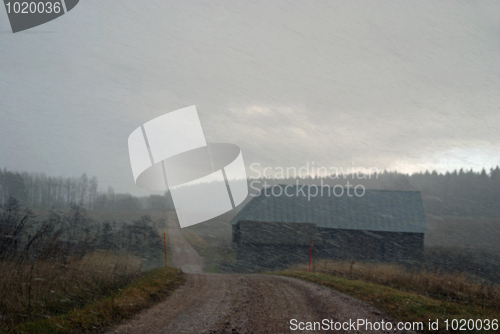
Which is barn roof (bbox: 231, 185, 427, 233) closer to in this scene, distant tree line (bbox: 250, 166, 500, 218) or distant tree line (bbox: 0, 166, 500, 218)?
distant tree line (bbox: 0, 166, 500, 218)

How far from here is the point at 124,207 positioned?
56.7 m

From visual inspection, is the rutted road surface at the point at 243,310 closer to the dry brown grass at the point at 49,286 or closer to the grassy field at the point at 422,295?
the grassy field at the point at 422,295

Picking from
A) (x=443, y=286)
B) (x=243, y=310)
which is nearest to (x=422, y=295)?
(x=443, y=286)

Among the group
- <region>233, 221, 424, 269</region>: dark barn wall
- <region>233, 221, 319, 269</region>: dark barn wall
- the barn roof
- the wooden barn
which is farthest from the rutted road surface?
the barn roof

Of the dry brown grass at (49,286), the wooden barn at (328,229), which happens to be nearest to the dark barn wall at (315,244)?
the wooden barn at (328,229)

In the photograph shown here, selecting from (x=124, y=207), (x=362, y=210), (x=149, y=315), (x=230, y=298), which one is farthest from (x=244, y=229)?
(x=124, y=207)

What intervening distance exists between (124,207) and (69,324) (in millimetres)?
53975

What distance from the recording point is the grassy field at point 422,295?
7301 mm

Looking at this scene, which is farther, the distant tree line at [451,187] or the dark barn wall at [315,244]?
the distant tree line at [451,187]

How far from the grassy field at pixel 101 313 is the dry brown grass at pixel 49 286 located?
20 cm

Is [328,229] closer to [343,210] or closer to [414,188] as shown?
[343,210]

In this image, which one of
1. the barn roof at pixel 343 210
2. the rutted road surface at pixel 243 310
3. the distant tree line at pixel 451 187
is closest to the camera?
the rutted road surface at pixel 243 310

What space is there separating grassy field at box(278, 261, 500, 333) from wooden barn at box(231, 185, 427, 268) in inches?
457

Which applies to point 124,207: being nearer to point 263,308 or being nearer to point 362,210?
point 362,210
